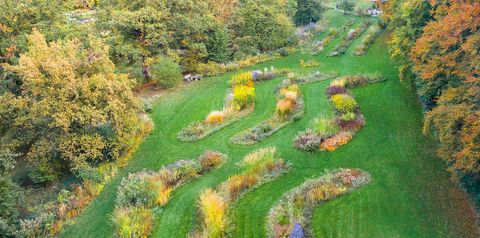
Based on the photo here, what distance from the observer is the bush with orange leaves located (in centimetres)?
1237

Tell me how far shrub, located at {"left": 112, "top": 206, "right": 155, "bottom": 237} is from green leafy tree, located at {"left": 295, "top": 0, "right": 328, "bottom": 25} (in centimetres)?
3036

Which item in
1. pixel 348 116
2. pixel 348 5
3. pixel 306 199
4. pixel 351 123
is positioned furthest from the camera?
pixel 348 5

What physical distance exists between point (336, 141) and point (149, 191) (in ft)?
25.1

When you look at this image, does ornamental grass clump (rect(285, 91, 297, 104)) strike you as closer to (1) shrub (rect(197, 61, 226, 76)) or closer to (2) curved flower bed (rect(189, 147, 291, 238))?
(2) curved flower bed (rect(189, 147, 291, 238))

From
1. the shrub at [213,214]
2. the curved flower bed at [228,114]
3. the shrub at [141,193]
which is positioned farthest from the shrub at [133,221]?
the curved flower bed at [228,114]

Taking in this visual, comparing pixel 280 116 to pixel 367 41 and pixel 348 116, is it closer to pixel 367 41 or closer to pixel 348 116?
pixel 348 116

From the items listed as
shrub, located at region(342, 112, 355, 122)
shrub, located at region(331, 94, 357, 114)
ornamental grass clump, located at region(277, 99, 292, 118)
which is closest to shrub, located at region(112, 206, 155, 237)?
ornamental grass clump, located at region(277, 99, 292, 118)

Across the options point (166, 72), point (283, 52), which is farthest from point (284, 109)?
point (283, 52)

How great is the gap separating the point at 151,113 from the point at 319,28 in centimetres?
2153

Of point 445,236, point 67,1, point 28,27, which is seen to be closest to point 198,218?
point 445,236

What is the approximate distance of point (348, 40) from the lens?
27062 millimetres

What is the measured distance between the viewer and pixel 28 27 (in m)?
17.2

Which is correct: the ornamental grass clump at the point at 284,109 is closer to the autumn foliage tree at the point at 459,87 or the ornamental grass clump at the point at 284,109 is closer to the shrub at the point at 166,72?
the autumn foliage tree at the point at 459,87

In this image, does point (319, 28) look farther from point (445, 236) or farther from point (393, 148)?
point (445, 236)
